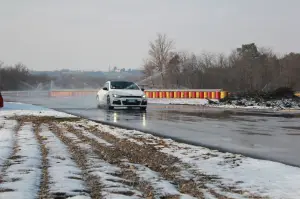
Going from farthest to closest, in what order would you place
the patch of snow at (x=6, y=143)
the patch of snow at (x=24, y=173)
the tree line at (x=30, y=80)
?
the tree line at (x=30, y=80) < the patch of snow at (x=6, y=143) < the patch of snow at (x=24, y=173)

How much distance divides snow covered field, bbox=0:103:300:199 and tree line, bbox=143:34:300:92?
211ft

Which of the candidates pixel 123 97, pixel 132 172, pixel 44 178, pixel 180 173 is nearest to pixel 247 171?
pixel 180 173

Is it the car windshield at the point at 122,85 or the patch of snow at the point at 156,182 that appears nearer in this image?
the patch of snow at the point at 156,182

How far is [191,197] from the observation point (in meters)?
4.53

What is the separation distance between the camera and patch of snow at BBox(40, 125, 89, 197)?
4.73 metres

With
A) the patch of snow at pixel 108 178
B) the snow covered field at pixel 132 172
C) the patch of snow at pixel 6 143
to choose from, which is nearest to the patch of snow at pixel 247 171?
the snow covered field at pixel 132 172

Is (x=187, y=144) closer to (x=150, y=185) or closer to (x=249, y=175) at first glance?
(x=249, y=175)

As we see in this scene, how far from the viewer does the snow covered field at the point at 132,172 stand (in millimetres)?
4707

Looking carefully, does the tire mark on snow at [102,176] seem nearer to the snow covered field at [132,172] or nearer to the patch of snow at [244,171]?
the snow covered field at [132,172]

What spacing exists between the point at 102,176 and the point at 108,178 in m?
0.14

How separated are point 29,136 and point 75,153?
279 cm

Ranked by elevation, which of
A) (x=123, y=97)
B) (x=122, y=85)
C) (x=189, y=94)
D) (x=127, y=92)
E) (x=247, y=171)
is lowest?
(x=247, y=171)

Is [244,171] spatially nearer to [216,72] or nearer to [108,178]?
[108,178]

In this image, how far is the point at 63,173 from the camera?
5.54 m
